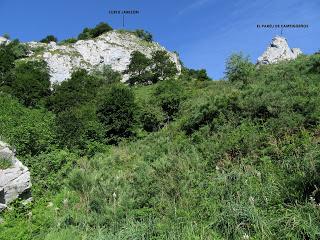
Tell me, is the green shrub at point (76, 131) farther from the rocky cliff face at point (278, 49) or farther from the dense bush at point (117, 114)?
the rocky cliff face at point (278, 49)

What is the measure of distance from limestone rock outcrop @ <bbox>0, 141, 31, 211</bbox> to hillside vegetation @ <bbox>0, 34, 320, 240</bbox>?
1.19 ft

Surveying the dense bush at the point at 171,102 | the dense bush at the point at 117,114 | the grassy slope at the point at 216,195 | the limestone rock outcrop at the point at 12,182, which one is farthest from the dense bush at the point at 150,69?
the limestone rock outcrop at the point at 12,182

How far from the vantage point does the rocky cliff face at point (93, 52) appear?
276 feet

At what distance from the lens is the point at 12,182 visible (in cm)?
1238

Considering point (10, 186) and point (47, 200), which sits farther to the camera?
point (47, 200)

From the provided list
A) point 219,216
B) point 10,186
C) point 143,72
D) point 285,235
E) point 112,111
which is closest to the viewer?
point 285,235

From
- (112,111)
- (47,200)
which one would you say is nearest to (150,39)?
(112,111)

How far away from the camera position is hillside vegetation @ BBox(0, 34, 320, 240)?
721cm

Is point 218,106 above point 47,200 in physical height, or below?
Answer: above

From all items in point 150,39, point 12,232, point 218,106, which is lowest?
point 12,232

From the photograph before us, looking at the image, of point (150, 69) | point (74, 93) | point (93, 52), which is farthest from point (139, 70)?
point (74, 93)

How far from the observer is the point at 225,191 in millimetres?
8680

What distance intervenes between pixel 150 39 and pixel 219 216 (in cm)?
9959

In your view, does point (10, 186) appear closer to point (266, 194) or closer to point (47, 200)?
point (47, 200)
